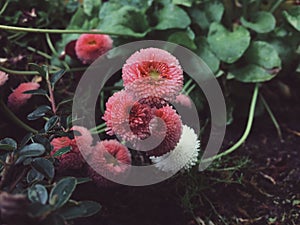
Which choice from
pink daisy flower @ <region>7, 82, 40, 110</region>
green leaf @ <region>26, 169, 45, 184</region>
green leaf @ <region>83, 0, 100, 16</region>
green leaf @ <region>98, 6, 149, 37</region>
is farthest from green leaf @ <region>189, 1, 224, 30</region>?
green leaf @ <region>26, 169, 45, 184</region>

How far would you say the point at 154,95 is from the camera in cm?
76

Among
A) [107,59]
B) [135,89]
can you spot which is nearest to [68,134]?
[135,89]

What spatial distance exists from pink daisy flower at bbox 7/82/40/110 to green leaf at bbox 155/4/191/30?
0.37 m

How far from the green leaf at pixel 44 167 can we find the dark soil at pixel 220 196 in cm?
22

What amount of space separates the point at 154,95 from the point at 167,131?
72mm

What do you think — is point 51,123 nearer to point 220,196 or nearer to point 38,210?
point 38,210

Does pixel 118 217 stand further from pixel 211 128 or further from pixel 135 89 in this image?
pixel 211 128

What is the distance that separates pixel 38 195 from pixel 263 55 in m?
0.81

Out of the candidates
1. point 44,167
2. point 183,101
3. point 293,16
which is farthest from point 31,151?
point 293,16

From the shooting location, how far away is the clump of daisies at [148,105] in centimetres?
76

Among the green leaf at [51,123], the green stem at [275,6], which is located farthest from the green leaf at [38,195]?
the green stem at [275,6]

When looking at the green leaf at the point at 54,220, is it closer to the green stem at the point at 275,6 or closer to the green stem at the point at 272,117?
the green stem at the point at 272,117

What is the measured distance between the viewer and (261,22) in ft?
4.21

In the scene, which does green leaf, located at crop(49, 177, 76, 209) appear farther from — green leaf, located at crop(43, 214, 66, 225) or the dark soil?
the dark soil
